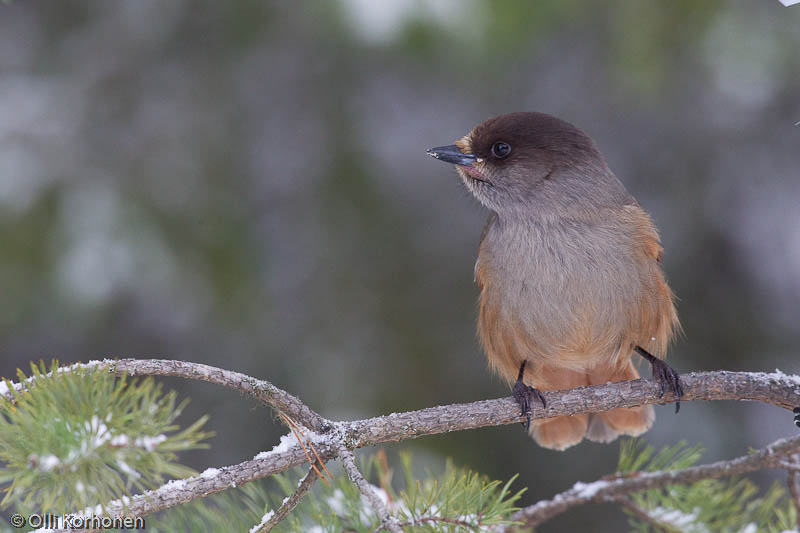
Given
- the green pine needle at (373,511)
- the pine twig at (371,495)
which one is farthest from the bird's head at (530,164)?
the pine twig at (371,495)

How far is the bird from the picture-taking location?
275 centimetres

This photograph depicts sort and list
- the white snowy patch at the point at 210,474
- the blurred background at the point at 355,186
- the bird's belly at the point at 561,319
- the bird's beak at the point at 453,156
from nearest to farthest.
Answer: the white snowy patch at the point at 210,474, the bird's belly at the point at 561,319, the bird's beak at the point at 453,156, the blurred background at the point at 355,186

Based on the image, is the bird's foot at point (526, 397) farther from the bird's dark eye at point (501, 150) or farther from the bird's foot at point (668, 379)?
the bird's dark eye at point (501, 150)

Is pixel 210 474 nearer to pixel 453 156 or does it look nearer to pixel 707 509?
pixel 707 509

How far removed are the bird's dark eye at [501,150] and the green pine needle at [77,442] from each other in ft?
6.46

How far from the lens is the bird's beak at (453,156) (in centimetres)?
309

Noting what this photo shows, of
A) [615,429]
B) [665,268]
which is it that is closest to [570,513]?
[615,429]

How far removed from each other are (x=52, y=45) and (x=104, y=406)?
291 cm

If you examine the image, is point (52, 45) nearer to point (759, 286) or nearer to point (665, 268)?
point (665, 268)

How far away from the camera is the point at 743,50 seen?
365 centimetres

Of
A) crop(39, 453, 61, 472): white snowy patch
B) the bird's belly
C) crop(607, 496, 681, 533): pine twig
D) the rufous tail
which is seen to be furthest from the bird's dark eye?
crop(39, 453, 61, 472): white snowy patch

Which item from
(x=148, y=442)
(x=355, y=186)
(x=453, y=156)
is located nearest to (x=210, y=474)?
(x=148, y=442)

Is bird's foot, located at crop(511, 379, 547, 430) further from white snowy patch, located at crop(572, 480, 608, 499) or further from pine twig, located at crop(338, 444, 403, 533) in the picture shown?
pine twig, located at crop(338, 444, 403, 533)

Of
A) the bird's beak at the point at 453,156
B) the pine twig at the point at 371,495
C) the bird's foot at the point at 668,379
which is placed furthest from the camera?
the bird's beak at the point at 453,156
